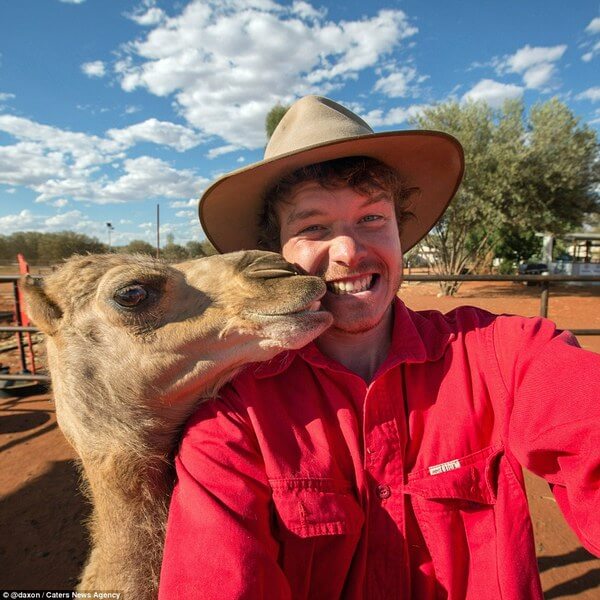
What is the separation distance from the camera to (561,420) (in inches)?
47.7

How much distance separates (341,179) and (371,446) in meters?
1.06

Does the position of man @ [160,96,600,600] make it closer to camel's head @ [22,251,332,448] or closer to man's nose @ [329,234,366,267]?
man's nose @ [329,234,366,267]

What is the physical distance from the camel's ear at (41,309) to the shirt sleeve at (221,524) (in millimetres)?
914

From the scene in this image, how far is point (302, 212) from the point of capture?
5.82 feet

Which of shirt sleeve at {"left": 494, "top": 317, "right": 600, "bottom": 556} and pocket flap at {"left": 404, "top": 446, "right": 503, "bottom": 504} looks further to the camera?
pocket flap at {"left": 404, "top": 446, "right": 503, "bottom": 504}

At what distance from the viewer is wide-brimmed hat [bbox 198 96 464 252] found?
1.77 meters

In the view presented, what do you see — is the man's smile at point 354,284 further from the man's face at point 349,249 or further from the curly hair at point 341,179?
the curly hair at point 341,179

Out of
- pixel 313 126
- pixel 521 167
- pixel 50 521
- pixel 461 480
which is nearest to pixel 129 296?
pixel 313 126

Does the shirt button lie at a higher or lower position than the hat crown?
lower

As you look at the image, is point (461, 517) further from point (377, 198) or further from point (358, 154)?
point (358, 154)

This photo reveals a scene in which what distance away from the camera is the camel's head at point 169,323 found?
64.7 inches

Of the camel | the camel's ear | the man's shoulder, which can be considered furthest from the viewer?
the camel's ear

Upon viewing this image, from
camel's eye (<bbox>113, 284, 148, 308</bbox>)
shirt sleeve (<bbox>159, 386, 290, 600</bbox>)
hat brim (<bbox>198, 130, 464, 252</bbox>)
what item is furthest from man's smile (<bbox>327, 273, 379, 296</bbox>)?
camel's eye (<bbox>113, 284, 148, 308</bbox>)

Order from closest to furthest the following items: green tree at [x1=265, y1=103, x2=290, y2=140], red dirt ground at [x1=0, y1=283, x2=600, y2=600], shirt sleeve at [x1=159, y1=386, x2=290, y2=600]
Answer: shirt sleeve at [x1=159, y1=386, x2=290, y2=600] < red dirt ground at [x1=0, y1=283, x2=600, y2=600] < green tree at [x1=265, y1=103, x2=290, y2=140]
